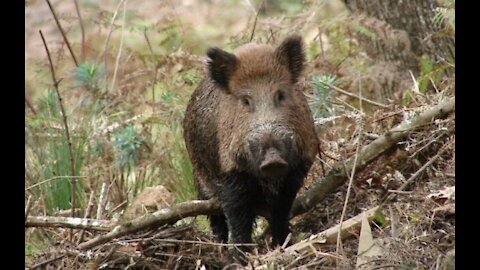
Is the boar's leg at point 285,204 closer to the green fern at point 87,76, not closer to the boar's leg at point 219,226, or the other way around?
the boar's leg at point 219,226

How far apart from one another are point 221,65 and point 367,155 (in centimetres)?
100

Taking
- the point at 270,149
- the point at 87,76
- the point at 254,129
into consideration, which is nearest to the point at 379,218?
the point at 270,149

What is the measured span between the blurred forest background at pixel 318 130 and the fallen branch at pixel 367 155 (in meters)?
0.07

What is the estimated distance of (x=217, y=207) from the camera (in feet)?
18.4

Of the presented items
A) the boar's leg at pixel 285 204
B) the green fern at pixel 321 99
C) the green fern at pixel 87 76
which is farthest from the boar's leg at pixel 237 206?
the green fern at pixel 87 76

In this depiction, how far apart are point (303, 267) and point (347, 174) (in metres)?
0.90

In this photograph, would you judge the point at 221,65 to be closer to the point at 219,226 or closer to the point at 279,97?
the point at 279,97

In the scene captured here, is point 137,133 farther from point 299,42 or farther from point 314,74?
point 299,42

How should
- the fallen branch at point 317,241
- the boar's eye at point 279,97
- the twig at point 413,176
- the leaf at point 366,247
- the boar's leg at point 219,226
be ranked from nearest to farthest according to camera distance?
the leaf at point 366,247 < the fallen branch at point 317,241 < the twig at point 413,176 < the boar's eye at point 279,97 < the boar's leg at point 219,226

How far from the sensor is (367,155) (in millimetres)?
5258

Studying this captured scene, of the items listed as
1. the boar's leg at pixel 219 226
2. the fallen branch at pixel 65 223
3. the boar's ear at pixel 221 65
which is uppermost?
the boar's ear at pixel 221 65

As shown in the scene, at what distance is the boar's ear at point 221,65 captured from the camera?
540 centimetres

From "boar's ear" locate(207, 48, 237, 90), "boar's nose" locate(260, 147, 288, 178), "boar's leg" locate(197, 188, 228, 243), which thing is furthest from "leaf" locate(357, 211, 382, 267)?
"boar's leg" locate(197, 188, 228, 243)
